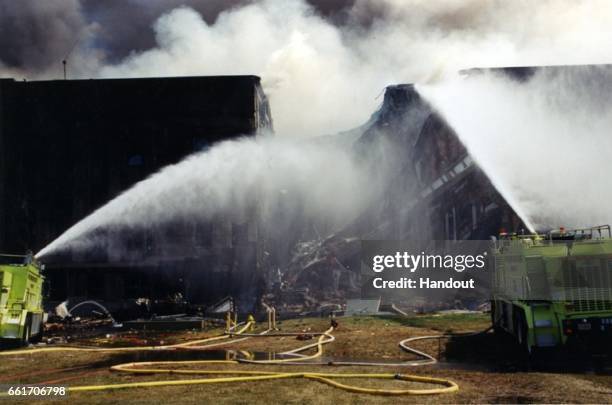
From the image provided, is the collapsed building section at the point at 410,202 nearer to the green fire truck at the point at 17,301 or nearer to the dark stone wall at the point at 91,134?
the dark stone wall at the point at 91,134

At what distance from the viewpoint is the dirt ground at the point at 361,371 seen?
852cm

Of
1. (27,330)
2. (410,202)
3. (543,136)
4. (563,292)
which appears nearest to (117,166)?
(410,202)

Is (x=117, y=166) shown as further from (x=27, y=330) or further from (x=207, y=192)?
(x=27, y=330)

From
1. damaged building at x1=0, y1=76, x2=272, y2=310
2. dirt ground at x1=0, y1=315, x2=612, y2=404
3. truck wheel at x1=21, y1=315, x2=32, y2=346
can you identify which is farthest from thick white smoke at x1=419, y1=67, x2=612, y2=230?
truck wheel at x1=21, y1=315, x2=32, y2=346

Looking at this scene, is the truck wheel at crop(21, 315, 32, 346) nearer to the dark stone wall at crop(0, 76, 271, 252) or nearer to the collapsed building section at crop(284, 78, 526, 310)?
the dark stone wall at crop(0, 76, 271, 252)

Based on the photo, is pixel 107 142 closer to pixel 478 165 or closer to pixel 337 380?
pixel 478 165

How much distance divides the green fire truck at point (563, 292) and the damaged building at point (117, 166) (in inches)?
866

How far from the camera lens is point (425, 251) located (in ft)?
111

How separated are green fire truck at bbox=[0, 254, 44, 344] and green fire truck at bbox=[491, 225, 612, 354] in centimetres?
1214

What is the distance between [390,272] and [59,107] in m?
20.4

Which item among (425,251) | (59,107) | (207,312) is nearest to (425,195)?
(425,251)

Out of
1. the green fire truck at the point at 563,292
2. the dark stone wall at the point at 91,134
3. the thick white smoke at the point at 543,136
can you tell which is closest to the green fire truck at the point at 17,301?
the green fire truck at the point at 563,292

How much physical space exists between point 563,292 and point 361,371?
162 inches

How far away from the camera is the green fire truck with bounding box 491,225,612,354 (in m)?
11.1
